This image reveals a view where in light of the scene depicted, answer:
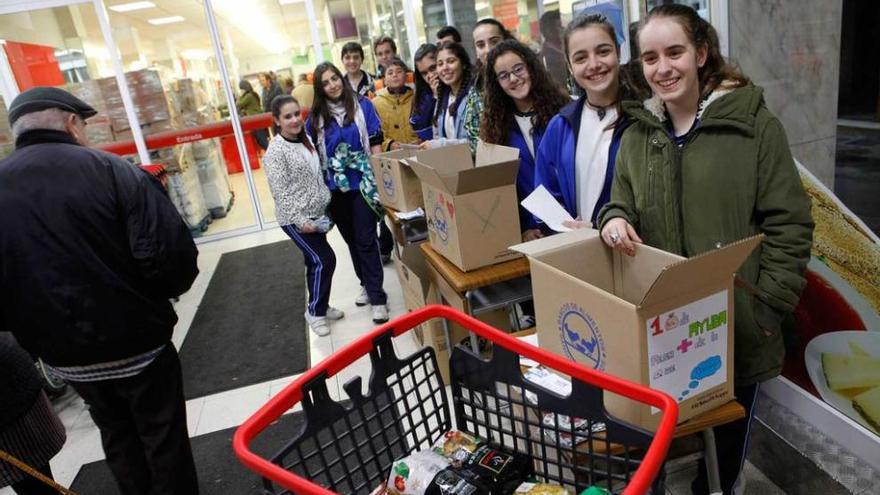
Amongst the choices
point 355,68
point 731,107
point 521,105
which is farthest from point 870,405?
point 355,68

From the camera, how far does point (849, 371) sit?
1.66 metres

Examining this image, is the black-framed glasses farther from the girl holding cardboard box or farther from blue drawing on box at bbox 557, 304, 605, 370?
the girl holding cardboard box

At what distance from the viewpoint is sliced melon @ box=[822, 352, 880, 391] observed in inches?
62.7

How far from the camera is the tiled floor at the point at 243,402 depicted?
254 cm

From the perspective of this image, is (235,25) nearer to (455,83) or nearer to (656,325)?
(455,83)

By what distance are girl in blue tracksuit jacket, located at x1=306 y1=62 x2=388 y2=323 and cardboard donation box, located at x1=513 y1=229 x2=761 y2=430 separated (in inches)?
92.7

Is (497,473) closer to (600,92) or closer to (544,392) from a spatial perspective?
(544,392)

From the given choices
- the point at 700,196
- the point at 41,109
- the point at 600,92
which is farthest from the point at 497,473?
the point at 41,109

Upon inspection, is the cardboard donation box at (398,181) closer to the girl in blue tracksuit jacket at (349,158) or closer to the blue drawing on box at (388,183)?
the blue drawing on box at (388,183)

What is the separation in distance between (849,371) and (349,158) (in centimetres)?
265

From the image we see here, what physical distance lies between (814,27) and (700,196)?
1.56 metres

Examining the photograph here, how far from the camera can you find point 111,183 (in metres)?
1.65

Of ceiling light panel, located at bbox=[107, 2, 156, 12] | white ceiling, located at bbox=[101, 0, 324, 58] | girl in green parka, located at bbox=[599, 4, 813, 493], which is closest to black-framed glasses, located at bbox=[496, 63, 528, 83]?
girl in green parka, located at bbox=[599, 4, 813, 493]

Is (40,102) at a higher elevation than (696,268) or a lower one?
higher
